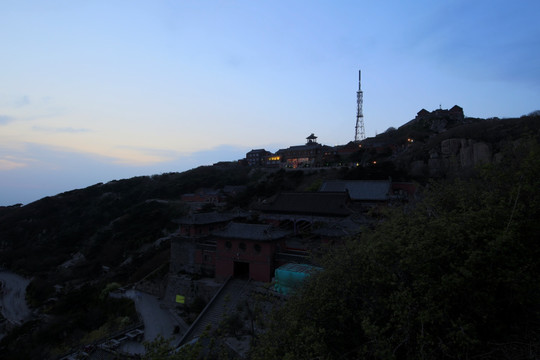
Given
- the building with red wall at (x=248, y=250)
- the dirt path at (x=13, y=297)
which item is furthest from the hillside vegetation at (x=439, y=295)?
the dirt path at (x=13, y=297)

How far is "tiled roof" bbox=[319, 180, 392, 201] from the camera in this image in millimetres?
35250

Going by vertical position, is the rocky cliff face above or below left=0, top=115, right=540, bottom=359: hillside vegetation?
above

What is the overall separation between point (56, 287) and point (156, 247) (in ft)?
38.4

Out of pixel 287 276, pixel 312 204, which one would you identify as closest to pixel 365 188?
pixel 312 204

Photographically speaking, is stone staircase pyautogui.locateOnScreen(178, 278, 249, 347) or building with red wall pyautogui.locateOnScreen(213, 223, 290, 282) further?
building with red wall pyautogui.locateOnScreen(213, 223, 290, 282)

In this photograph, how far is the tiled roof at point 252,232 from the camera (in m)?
20.4

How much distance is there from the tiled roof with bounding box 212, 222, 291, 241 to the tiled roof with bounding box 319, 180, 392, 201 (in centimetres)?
1591

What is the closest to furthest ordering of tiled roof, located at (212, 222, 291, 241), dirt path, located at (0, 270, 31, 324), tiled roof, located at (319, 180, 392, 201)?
tiled roof, located at (212, 222, 291, 241), dirt path, located at (0, 270, 31, 324), tiled roof, located at (319, 180, 392, 201)

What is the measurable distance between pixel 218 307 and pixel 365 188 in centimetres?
2499

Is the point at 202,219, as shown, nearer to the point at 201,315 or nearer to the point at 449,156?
the point at 201,315

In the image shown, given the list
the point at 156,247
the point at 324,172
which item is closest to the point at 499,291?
the point at 156,247

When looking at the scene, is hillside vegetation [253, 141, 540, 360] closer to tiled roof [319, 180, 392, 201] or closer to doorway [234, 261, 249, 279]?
doorway [234, 261, 249, 279]

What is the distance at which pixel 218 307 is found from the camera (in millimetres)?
18781

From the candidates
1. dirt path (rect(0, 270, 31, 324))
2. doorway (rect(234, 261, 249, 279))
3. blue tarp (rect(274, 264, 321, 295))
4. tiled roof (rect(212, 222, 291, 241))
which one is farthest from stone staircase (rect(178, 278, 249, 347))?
dirt path (rect(0, 270, 31, 324))
